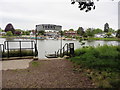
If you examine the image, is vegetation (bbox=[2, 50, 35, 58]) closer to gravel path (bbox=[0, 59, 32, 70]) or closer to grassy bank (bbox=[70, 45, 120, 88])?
gravel path (bbox=[0, 59, 32, 70])

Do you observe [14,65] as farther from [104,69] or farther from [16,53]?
[104,69]

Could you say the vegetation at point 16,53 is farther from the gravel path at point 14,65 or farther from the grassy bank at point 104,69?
the grassy bank at point 104,69

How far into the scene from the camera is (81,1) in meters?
5.07

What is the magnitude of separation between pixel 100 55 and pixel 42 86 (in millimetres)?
3510

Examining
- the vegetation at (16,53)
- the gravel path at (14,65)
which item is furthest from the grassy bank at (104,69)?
the vegetation at (16,53)

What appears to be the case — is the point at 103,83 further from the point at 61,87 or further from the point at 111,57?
the point at 111,57

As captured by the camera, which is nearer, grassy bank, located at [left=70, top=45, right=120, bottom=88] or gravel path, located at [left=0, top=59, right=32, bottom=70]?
grassy bank, located at [left=70, top=45, right=120, bottom=88]

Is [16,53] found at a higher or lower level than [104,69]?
higher

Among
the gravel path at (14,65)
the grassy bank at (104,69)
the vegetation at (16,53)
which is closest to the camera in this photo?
the grassy bank at (104,69)

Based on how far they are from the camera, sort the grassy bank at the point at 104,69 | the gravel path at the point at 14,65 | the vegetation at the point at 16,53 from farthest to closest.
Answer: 1. the vegetation at the point at 16,53
2. the gravel path at the point at 14,65
3. the grassy bank at the point at 104,69

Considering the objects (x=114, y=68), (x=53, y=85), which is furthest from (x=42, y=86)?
(x=114, y=68)


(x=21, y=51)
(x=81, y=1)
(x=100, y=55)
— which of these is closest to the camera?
(x=81, y=1)

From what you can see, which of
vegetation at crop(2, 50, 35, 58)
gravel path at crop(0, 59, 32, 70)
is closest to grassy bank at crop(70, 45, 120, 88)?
gravel path at crop(0, 59, 32, 70)

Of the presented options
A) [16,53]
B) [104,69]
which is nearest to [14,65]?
[16,53]
